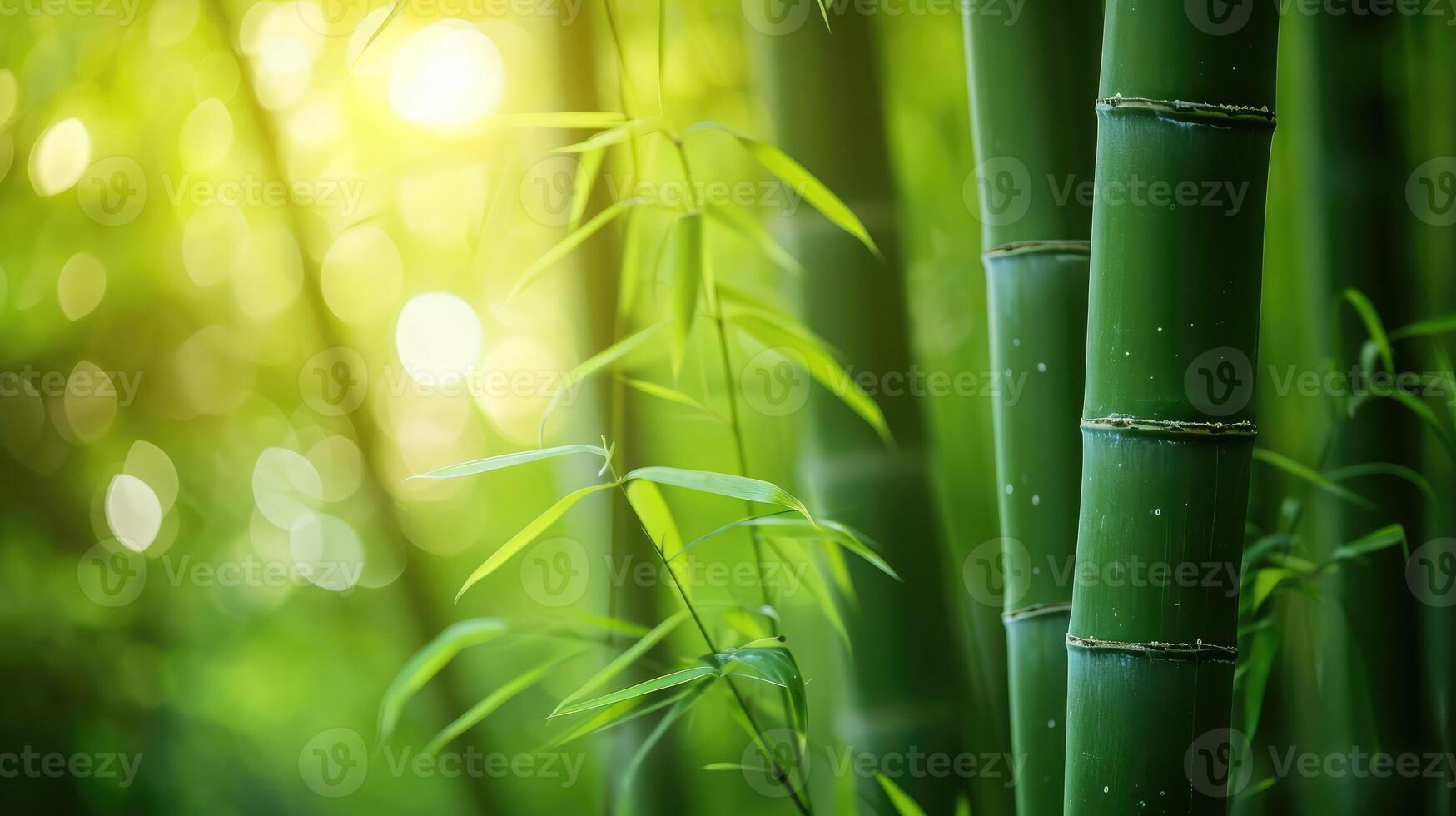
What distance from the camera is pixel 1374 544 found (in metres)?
0.68

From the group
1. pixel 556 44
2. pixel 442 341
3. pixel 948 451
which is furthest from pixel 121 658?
pixel 948 451

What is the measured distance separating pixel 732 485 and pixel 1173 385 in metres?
0.21

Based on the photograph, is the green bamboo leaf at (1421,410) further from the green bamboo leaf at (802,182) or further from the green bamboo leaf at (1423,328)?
the green bamboo leaf at (802,182)

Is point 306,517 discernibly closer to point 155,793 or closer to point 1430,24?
point 155,793

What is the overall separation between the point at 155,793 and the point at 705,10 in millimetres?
1289

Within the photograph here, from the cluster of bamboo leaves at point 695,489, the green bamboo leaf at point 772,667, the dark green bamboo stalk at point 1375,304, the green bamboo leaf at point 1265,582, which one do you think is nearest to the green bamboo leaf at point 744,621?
the cluster of bamboo leaves at point 695,489

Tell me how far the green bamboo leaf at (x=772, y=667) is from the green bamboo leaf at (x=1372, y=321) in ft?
1.71

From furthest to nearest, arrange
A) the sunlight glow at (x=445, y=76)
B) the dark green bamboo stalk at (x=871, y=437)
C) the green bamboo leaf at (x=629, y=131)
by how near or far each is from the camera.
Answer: the sunlight glow at (x=445, y=76) < the dark green bamboo stalk at (x=871, y=437) < the green bamboo leaf at (x=629, y=131)

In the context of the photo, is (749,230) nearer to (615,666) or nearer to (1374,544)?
(615,666)

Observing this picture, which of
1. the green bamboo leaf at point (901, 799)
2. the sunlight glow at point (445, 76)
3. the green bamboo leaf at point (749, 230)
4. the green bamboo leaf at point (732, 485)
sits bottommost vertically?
the green bamboo leaf at point (901, 799)

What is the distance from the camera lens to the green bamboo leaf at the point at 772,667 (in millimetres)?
455

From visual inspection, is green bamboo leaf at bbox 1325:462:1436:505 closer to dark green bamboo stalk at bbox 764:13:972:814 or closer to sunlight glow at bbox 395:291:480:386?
dark green bamboo stalk at bbox 764:13:972:814

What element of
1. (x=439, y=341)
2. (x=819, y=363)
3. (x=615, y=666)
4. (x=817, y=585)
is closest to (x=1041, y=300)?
(x=819, y=363)

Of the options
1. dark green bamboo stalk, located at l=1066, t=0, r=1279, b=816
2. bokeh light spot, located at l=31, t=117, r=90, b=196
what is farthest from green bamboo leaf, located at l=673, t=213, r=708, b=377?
bokeh light spot, located at l=31, t=117, r=90, b=196
